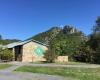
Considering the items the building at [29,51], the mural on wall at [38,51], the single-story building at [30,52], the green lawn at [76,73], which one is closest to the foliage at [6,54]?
the single-story building at [30,52]

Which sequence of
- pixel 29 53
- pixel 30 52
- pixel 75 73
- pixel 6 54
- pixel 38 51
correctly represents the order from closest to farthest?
pixel 75 73, pixel 6 54, pixel 29 53, pixel 30 52, pixel 38 51

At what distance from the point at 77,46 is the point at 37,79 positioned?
36.4 meters

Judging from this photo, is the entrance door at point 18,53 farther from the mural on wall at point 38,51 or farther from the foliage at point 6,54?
the mural on wall at point 38,51

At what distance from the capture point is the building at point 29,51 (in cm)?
5084

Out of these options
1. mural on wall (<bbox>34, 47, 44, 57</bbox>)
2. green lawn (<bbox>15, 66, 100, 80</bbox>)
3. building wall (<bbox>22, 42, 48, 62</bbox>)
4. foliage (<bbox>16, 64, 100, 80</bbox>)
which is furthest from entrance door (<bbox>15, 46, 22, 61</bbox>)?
green lawn (<bbox>15, 66, 100, 80</bbox>)

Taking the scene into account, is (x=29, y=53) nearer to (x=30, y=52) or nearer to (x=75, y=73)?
(x=30, y=52)

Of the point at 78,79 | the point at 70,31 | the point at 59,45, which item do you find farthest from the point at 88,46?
the point at 70,31

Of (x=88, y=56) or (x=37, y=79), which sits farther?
(x=88, y=56)

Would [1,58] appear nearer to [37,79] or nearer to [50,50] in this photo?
[50,50]

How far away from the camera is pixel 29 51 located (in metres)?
51.4

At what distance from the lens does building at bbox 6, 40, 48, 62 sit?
50.8m

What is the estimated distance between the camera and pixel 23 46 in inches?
2000

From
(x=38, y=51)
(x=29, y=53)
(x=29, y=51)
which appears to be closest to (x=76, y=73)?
(x=29, y=53)

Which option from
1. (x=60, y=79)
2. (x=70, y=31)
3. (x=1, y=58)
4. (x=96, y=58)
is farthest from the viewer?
(x=70, y=31)
